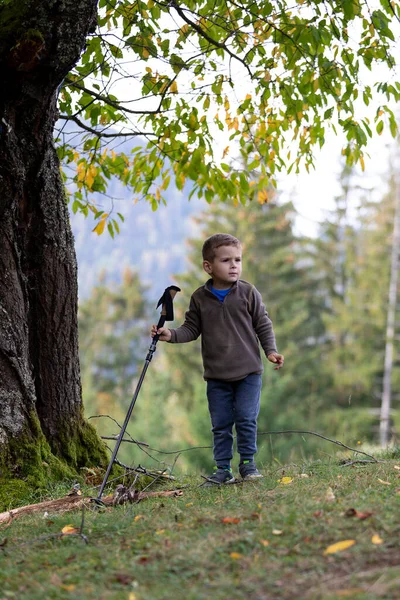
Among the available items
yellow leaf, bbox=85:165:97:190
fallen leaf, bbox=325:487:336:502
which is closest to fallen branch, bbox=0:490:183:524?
fallen leaf, bbox=325:487:336:502

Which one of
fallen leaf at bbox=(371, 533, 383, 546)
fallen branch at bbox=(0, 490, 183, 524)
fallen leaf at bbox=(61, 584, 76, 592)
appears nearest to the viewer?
fallen leaf at bbox=(61, 584, 76, 592)

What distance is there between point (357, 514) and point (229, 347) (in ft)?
7.08

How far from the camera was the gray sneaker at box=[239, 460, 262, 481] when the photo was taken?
534 centimetres

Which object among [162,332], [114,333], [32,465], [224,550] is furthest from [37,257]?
[114,333]

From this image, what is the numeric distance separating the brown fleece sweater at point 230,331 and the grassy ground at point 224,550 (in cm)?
118

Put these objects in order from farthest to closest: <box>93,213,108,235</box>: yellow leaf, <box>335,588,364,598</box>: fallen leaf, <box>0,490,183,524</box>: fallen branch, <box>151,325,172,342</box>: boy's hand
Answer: <box>93,213,108,235</box>: yellow leaf < <box>151,325,172,342</box>: boy's hand < <box>0,490,183,524</box>: fallen branch < <box>335,588,364,598</box>: fallen leaf

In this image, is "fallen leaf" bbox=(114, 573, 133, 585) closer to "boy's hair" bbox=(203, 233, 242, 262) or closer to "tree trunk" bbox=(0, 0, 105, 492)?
"tree trunk" bbox=(0, 0, 105, 492)

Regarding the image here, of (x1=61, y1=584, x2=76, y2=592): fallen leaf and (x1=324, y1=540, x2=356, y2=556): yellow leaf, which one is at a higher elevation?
(x1=324, y1=540, x2=356, y2=556): yellow leaf

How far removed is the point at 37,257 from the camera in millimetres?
5969

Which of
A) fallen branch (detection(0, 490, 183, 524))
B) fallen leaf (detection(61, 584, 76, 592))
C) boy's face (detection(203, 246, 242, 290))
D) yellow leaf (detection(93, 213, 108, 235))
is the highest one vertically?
yellow leaf (detection(93, 213, 108, 235))

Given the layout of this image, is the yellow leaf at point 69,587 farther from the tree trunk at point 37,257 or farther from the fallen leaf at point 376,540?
the tree trunk at point 37,257

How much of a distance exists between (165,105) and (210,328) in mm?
2701

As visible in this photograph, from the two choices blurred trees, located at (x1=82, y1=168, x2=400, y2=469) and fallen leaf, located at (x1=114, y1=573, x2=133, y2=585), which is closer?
fallen leaf, located at (x1=114, y1=573, x2=133, y2=585)

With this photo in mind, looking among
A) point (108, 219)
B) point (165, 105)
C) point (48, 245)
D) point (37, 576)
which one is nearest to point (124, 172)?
point (108, 219)
